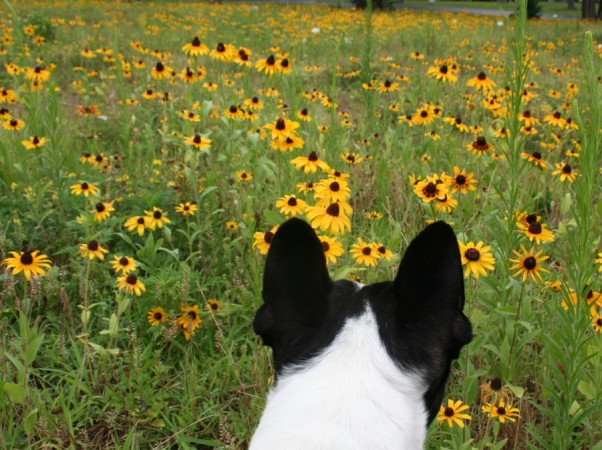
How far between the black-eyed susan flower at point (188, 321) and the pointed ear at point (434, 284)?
1.42 metres

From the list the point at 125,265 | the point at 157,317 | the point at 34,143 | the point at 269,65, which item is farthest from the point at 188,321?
the point at 269,65

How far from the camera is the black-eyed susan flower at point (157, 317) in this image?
2.61m

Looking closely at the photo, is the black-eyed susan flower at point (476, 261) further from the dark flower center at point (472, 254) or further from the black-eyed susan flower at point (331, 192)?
the black-eyed susan flower at point (331, 192)

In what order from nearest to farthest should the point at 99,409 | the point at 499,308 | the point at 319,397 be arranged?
the point at 319,397, the point at 499,308, the point at 99,409

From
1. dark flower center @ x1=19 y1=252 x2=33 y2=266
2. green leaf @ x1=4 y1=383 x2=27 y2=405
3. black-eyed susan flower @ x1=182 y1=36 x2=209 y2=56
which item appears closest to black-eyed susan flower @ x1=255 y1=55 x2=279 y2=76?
black-eyed susan flower @ x1=182 y1=36 x2=209 y2=56

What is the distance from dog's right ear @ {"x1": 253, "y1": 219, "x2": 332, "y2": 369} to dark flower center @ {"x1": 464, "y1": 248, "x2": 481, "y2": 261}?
96cm

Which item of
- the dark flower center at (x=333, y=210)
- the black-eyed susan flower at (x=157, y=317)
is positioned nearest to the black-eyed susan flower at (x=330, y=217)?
the dark flower center at (x=333, y=210)

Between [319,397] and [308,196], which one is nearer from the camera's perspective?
[319,397]

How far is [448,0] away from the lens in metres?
53.7

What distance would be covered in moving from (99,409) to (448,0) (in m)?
57.9

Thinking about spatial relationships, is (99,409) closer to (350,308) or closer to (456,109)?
(350,308)

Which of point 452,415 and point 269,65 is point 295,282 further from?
point 269,65

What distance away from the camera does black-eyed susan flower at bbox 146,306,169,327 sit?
2.61 metres

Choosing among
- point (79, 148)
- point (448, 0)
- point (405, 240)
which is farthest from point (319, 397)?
point (448, 0)
